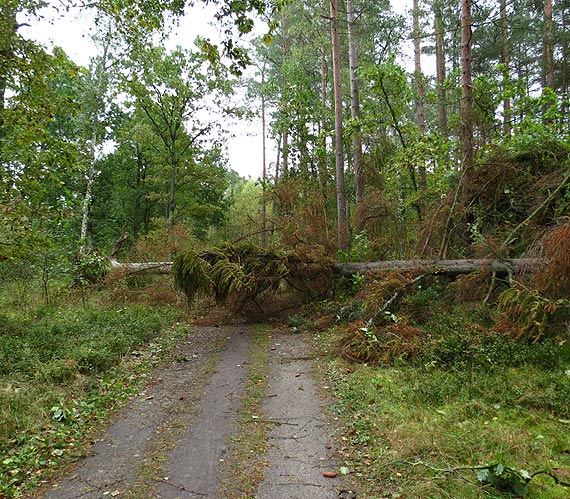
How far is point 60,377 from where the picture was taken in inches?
221

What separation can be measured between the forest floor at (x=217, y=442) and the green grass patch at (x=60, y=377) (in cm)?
32

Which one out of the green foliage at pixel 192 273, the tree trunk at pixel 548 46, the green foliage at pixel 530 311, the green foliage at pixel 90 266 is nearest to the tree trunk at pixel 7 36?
the green foliage at pixel 90 266

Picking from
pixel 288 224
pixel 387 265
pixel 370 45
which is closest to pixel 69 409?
pixel 387 265

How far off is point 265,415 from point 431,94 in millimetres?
10581

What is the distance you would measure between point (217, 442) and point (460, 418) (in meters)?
2.51

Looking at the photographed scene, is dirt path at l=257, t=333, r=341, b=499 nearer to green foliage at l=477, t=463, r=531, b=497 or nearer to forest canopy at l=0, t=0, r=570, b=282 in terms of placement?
green foliage at l=477, t=463, r=531, b=497

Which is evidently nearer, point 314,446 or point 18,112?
point 314,446

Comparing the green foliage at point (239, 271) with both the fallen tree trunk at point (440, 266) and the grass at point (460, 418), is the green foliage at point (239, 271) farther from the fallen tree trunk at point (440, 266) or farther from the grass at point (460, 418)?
the grass at point (460, 418)

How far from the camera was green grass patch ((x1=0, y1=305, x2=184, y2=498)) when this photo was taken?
404cm

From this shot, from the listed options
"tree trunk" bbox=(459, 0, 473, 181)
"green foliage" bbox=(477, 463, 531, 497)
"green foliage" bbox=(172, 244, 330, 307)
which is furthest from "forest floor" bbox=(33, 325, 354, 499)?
"tree trunk" bbox=(459, 0, 473, 181)

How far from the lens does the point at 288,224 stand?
1233cm

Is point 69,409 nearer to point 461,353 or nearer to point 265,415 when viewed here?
point 265,415

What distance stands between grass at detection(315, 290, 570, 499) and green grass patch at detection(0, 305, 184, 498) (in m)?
2.97

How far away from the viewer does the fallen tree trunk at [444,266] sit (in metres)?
7.65
